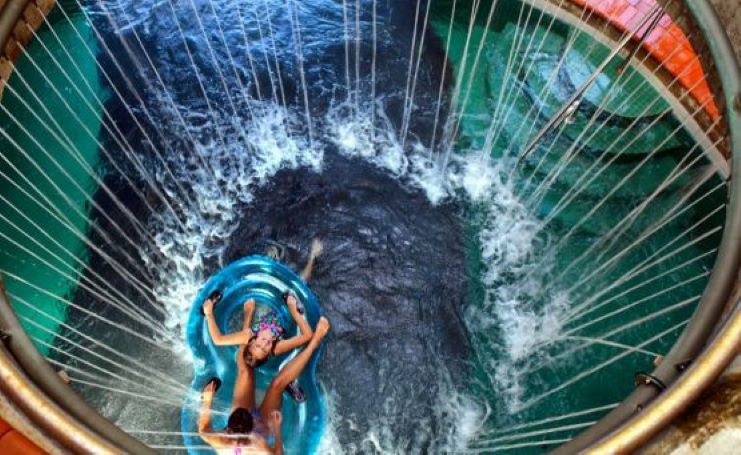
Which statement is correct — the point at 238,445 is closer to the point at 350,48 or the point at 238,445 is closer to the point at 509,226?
the point at 509,226

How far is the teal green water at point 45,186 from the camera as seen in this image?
14.0 feet

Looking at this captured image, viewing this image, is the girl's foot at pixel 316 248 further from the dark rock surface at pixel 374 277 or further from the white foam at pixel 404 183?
the white foam at pixel 404 183

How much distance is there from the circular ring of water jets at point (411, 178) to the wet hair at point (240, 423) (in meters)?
1.13

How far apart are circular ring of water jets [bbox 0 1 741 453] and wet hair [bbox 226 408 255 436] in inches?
44.5

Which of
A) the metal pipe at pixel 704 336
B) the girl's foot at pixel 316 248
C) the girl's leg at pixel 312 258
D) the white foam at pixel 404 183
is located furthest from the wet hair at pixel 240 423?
the metal pipe at pixel 704 336

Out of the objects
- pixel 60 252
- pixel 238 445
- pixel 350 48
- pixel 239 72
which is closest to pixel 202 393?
pixel 238 445

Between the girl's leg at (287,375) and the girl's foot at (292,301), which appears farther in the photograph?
the girl's foot at (292,301)

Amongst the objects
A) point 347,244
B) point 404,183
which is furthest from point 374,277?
point 404,183

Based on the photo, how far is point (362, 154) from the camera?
16.6 feet

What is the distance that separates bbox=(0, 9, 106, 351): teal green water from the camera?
426 cm

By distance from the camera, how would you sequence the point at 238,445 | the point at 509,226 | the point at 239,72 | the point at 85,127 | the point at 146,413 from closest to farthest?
the point at 238,445 < the point at 146,413 < the point at 509,226 < the point at 85,127 < the point at 239,72

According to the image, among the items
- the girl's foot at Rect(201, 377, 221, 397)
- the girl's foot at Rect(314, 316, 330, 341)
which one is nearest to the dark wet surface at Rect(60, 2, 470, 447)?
the girl's foot at Rect(314, 316, 330, 341)

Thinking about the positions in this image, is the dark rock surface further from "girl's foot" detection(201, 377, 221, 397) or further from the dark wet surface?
"girl's foot" detection(201, 377, 221, 397)

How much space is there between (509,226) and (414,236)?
0.83 m
